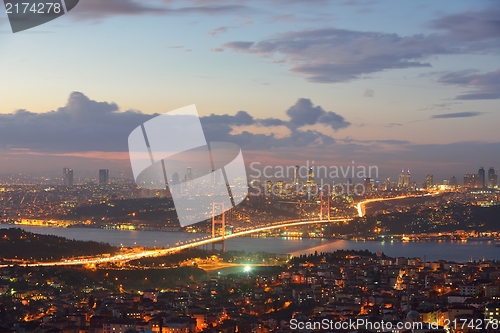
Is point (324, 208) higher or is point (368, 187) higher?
point (368, 187)

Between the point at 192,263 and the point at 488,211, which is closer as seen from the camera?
the point at 192,263

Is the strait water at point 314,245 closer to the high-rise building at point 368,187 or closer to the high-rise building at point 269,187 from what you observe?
the high-rise building at point 269,187

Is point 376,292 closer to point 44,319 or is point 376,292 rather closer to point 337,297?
point 337,297

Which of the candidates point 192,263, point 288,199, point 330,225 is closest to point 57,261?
point 192,263

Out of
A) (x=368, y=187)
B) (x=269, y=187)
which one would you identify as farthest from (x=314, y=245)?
(x=368, y=187)

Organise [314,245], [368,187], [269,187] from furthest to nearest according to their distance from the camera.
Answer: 1. [368,187]
2. [269,187]
3. [314,245]

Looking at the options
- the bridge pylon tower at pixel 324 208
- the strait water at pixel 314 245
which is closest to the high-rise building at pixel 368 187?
the bridge pylon tower at pixel 324 208

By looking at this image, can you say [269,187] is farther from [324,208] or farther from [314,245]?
[314,245]

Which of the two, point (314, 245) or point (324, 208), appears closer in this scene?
point (314, 245)
